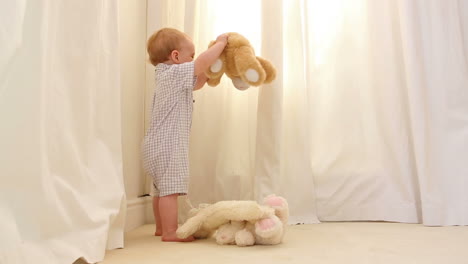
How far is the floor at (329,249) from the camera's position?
1056mm

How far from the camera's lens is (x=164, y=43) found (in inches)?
59.9

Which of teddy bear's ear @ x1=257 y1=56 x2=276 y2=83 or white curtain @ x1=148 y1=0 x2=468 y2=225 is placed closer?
teddy bear's ear @ x1=257 y1=56 x2=276 y2=83

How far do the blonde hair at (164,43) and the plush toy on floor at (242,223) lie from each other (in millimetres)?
518

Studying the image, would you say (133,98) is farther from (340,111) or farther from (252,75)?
(340,111)

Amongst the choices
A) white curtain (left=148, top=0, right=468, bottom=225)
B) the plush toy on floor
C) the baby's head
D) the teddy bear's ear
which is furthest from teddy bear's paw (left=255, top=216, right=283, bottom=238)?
the baby's head

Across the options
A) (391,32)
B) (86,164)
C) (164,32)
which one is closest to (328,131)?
(391,32)

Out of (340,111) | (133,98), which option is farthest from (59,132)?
(340,111)

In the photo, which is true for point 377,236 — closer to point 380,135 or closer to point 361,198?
point 361,198

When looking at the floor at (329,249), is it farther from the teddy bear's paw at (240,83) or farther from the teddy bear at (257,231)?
the teddy bear's paw at (240,83)

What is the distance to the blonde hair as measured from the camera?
1524mm

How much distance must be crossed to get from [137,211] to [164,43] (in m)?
0.59

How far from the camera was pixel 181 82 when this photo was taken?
1.45m

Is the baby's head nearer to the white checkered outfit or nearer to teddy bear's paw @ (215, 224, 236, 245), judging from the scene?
Result: the white checkered outfit

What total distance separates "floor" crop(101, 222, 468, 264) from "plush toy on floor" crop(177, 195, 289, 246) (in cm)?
3
